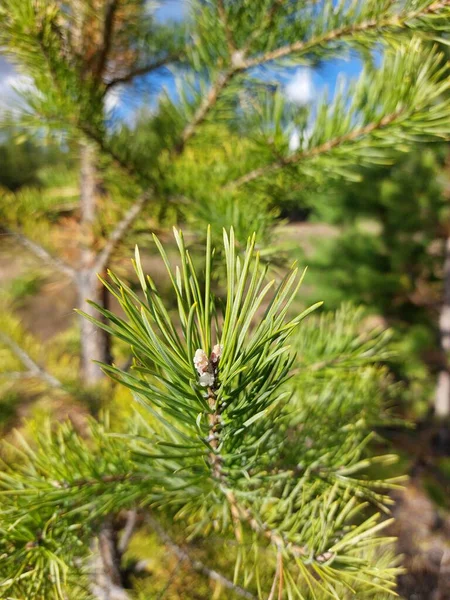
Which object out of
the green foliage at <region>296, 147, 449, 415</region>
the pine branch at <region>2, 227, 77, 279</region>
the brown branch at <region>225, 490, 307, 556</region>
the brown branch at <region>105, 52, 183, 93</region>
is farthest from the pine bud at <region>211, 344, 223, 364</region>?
the green foliage at <region>296, 147, 449, 415</region>

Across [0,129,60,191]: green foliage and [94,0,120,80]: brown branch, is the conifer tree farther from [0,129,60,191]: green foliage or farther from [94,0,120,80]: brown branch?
[0,129,60,191]: green foliage

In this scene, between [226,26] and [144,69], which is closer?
[226,26]

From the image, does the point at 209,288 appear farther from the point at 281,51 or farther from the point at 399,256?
the point at 399,256

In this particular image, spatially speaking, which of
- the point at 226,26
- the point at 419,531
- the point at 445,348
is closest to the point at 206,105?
the point at 226,26

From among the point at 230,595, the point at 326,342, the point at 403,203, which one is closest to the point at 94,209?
the point at 326,342

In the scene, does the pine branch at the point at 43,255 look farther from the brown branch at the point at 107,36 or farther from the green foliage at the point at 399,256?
the green foliage at the point at 399,256
